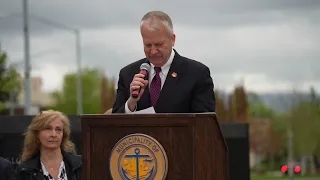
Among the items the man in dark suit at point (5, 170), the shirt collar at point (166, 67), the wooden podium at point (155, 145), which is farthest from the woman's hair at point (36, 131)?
the wooden podium at point (155, 145)

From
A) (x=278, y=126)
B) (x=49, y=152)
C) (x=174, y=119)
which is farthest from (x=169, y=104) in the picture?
(x=278, y=126)

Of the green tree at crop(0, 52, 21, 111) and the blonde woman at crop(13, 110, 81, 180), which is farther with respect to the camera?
the green tree at crop(0, 52, 21, 111)

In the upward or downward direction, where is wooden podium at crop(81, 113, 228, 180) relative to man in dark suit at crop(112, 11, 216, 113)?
downward

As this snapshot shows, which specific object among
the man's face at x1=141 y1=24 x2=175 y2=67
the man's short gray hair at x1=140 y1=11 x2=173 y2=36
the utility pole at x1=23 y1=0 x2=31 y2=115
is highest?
the utility pole at x1=23 y1=0 x2=31 y2=115

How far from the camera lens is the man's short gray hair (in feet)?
20.4

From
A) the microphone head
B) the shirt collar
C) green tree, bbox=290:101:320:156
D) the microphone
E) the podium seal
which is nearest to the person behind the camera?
the podium seal

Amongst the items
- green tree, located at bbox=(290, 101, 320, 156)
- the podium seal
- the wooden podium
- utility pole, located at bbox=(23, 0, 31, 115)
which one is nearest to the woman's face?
the wooden podium

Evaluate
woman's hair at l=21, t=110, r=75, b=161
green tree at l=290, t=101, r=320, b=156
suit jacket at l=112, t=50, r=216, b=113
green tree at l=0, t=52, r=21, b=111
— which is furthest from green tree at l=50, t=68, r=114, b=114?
suit jacket at l=112, t=50, r=216, b=113

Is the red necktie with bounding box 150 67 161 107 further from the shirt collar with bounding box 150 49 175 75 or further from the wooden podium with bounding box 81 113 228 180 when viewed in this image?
the wooden podium with bounding box 81 113 228 180

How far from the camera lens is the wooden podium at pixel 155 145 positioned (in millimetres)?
5762

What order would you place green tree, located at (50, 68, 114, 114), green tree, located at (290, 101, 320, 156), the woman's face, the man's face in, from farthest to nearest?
green tree, located at (50, 68, 114, 114)
green tree, located at (290, 101, 320, 156)
the woman's face
the man's face

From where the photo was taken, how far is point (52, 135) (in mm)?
8531

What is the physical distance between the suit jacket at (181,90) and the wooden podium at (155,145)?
540mm

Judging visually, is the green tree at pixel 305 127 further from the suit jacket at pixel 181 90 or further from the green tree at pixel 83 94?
the suit jacket at pixel 181 90
